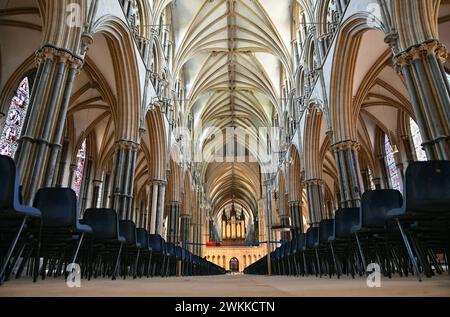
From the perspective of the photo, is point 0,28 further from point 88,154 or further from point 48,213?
point 48,213

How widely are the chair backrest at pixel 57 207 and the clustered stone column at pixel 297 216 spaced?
15.1 meters

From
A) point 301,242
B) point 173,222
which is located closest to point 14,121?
point 173,222

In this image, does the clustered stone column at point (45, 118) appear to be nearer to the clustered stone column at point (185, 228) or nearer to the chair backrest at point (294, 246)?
the chair backrest at point (294, 246)

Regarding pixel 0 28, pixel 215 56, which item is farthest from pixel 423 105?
pixel 215 56

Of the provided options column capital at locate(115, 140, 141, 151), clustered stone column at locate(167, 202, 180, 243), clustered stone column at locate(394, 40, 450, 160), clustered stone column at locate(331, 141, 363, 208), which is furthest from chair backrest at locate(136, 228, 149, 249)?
clustered stone column at locate(167, 202, 180, 243)

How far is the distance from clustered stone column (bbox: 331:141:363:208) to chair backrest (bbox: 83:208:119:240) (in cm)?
752

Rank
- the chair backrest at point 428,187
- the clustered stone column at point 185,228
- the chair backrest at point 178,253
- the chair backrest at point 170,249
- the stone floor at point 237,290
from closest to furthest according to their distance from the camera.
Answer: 1. the stone floor at point 237,290
2. the chair backrest at point 428,187
3. the chair backrest at point 170,249
4. the chair backrest at point 178,253
5. the clustered stone column at point 185,228

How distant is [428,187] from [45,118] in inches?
243

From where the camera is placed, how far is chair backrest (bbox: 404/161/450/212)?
270cm

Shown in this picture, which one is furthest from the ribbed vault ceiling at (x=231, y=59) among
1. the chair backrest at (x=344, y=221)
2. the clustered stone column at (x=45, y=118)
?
the chair backrest at (x=344, y=221)

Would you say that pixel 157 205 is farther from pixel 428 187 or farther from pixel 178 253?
pixel 428 187

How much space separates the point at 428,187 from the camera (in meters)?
2.76

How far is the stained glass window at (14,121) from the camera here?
1127cm

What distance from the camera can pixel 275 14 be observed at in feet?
58.6
